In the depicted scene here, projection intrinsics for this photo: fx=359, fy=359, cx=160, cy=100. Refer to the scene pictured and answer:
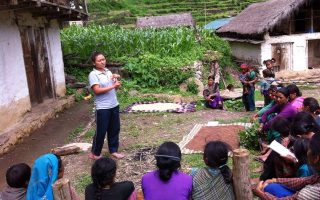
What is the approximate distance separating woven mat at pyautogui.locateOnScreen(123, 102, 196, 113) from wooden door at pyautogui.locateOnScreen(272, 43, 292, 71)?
27.4ft

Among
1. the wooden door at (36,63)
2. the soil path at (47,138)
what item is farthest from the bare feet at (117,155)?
the wooden door at (36,63)

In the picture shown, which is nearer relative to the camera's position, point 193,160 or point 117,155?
point 193,160

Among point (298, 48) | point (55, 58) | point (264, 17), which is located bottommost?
point (298, 48)

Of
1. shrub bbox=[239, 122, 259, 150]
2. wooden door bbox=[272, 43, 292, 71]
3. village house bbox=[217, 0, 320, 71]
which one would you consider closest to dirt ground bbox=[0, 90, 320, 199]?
shrub bbox=[239, 122, 259, 150]

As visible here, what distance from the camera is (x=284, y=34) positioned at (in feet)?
56.3

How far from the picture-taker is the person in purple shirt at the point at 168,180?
2732 mm

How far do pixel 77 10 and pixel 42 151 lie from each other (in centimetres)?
505

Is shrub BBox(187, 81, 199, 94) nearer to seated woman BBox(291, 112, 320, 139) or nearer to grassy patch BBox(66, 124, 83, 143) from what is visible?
grassy patch BBox(66, 124, 83, 143)

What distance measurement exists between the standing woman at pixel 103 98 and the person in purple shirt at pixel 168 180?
96.2 inches

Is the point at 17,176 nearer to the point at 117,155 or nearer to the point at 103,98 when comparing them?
the point at 103,98

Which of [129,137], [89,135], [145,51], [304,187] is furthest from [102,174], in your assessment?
[145,51]

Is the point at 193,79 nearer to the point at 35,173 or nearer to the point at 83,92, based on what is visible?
the point at 83,92

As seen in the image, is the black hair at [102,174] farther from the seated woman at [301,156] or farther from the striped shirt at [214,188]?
the seated woman at [301,156]

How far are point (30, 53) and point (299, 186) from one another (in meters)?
7.91
